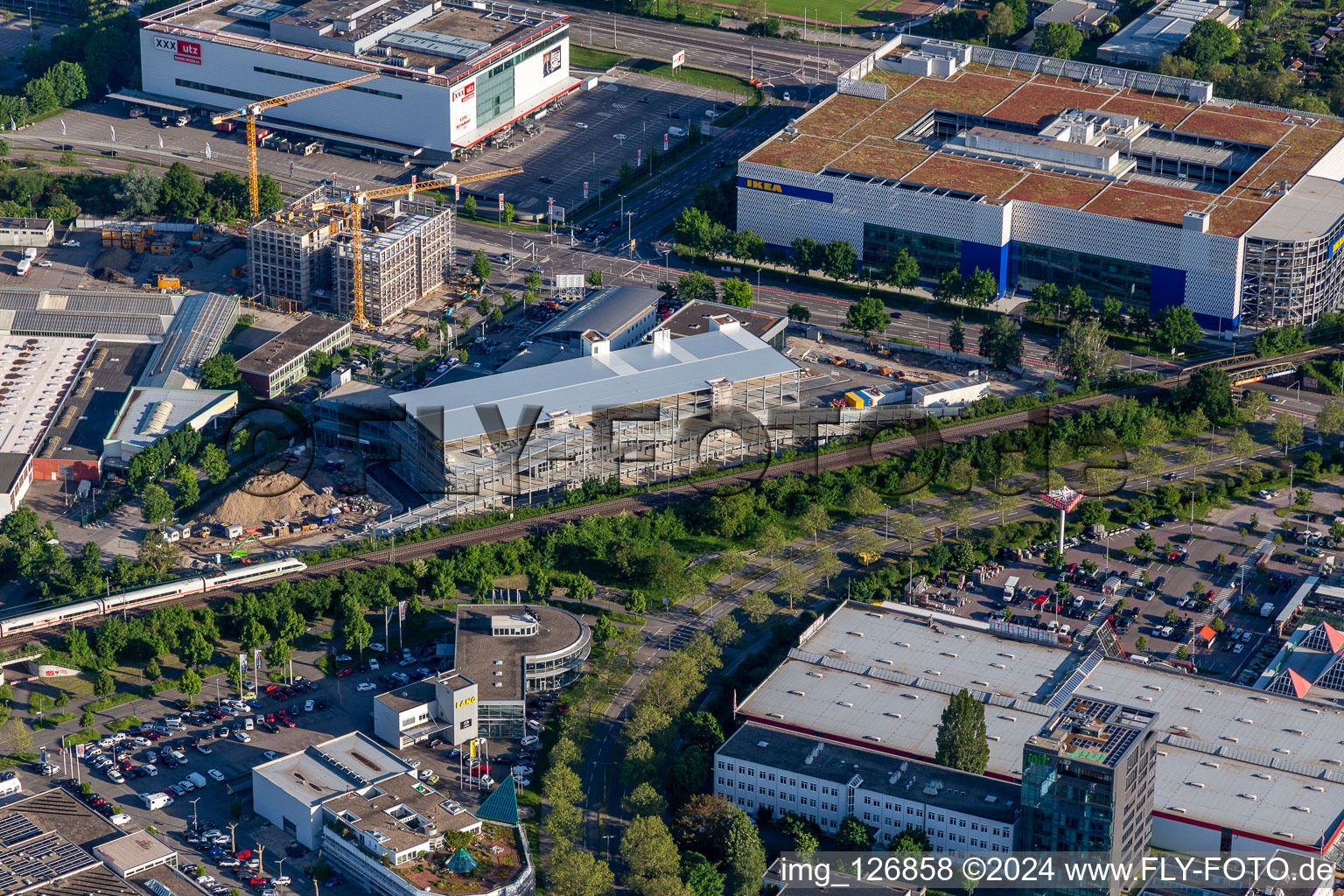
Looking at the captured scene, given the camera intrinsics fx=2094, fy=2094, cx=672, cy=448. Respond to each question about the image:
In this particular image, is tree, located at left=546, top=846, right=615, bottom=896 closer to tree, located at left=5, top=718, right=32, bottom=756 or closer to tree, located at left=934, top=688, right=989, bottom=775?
tree, located at left=934, top=688, right=989, bottom=775

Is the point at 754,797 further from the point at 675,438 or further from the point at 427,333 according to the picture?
the point at 427,333

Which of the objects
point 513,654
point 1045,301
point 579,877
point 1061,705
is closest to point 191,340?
point 513,654

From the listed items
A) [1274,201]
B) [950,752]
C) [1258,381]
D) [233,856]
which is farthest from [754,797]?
[1274,201]

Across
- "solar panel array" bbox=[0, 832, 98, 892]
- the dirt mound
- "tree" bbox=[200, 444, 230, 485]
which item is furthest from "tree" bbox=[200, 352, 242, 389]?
"solar panel array" bbox=[0, 832, 98, 892]

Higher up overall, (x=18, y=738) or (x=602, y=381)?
(x=602, y=381)

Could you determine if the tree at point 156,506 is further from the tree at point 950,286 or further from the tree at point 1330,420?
the tree at point 1330,420

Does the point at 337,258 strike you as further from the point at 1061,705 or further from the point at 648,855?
the point at 648,855
